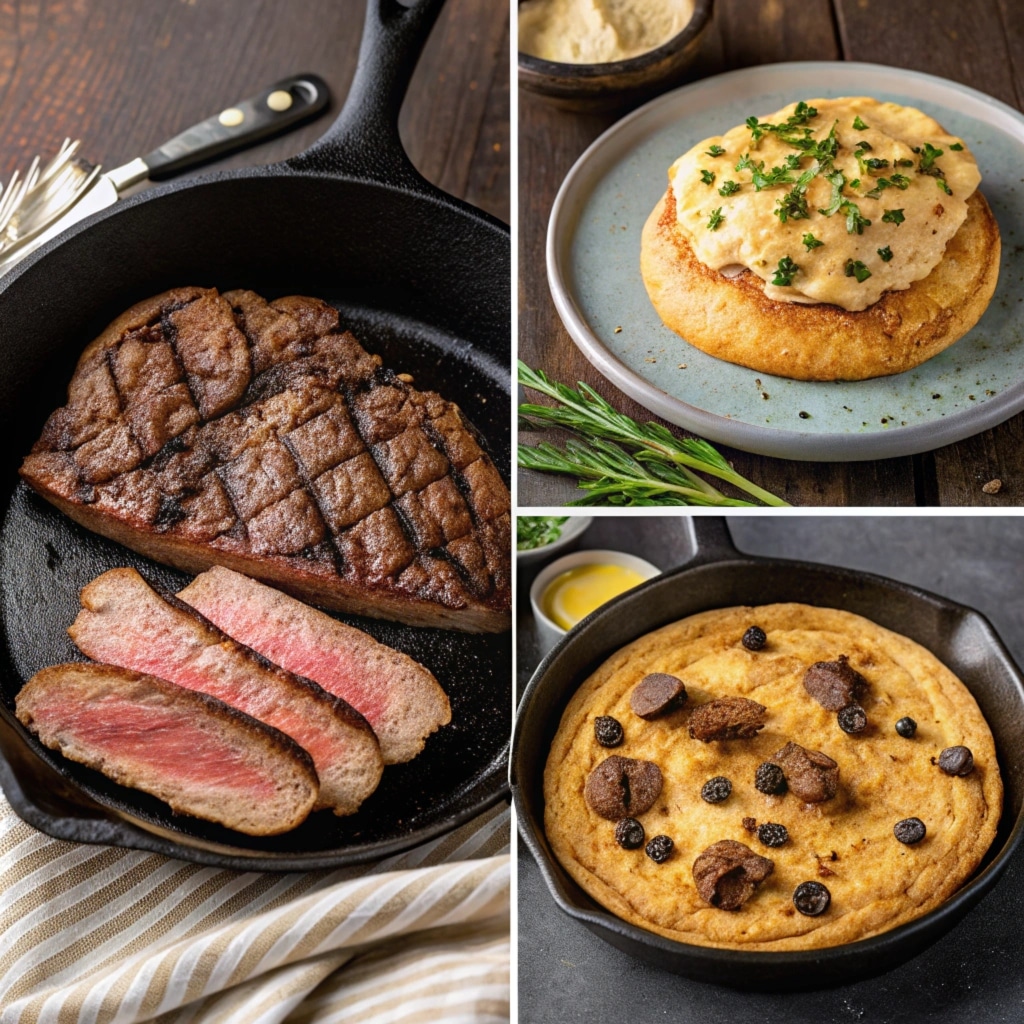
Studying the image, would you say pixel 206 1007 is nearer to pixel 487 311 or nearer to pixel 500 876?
pixel 500 876

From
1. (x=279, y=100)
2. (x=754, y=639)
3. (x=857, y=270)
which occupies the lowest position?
(x=754, y=639)

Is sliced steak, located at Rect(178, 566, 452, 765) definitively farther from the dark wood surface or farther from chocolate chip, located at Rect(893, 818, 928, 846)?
the dark wood surface

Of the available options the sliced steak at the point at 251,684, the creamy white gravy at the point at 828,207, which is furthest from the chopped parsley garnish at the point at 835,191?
the sliced steak at the point at 251,684

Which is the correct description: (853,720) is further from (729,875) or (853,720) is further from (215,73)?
(215,73)

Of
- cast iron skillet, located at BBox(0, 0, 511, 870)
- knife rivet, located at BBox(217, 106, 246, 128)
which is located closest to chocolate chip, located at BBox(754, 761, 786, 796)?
cast iron skillet, located at BBox(0, 0, 511, 870)

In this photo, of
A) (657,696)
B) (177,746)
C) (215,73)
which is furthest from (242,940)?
(215,73)

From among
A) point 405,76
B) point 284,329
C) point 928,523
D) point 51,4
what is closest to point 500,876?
point 284,329
